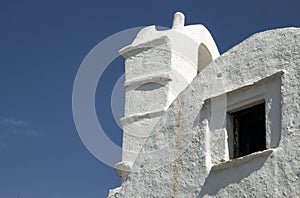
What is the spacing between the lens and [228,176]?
356 inches

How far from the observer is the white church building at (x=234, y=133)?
867 cm

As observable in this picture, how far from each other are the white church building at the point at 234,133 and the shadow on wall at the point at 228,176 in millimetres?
14

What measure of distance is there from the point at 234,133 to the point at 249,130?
232 millimetres

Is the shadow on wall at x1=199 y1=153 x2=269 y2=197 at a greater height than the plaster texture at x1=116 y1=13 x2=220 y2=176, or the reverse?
the plaster texture at x1=116 y1=13 x2=220 y2=176

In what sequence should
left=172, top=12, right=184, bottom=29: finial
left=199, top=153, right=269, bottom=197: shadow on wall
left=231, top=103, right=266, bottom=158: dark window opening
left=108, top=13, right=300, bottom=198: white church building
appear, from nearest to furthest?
left=108, top=13, right=300, bottom=198: white church building
left=199, top=153, right=269, bottom=197: shadow on wall
left=231, top=103, right=266, bottom=158: dark window opening
left=172, top=12, right=184, bottom=29: finial

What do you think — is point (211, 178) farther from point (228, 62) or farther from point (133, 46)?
point (133, 46)

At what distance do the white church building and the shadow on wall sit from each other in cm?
1

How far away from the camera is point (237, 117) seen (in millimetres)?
9664

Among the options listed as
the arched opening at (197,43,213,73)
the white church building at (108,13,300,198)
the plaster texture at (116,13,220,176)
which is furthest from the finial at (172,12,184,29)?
the white church building at (108,13,300,198)

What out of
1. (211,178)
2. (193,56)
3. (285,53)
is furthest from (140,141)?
(285,53)

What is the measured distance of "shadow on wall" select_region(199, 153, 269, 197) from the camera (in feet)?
28.8

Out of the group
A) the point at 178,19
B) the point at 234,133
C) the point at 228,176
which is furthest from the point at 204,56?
the point at 228,176

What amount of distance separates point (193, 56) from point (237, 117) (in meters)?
3.07

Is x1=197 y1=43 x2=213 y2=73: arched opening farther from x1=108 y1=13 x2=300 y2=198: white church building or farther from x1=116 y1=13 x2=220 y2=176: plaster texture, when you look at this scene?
x1=108 y1=13 x2=300 y2=198: white church building
